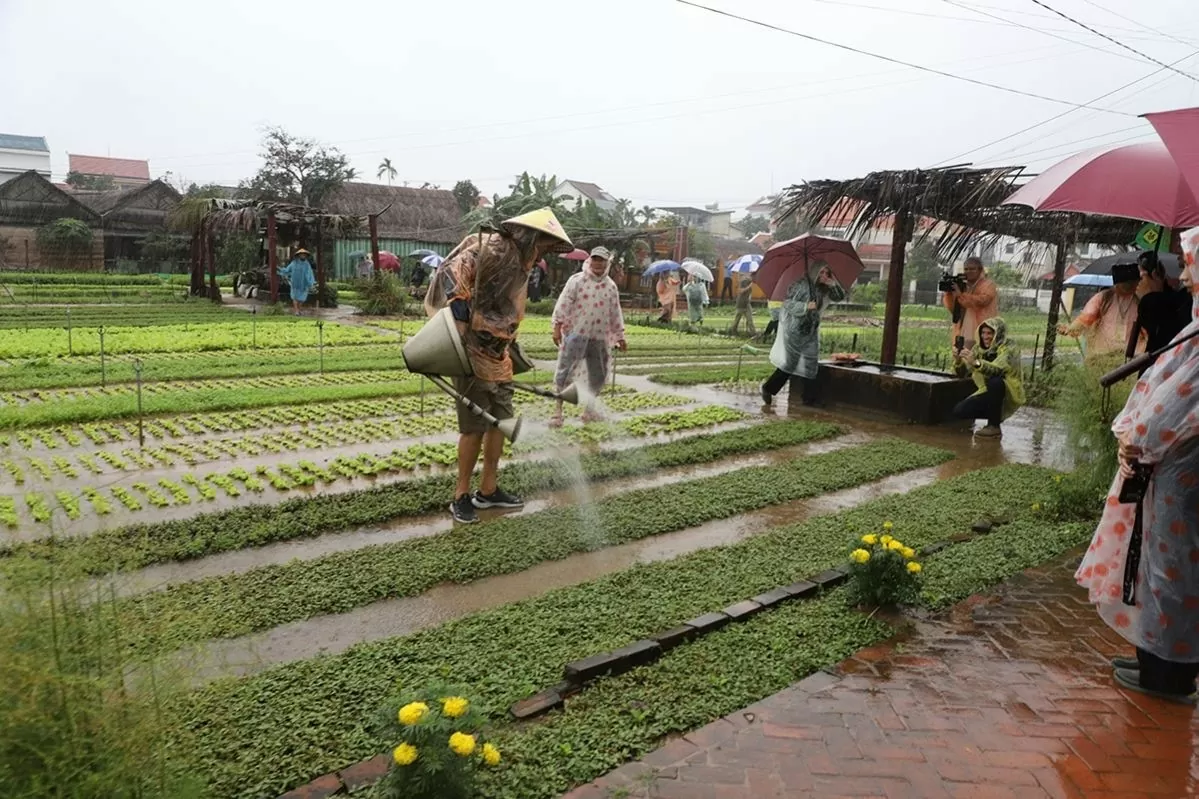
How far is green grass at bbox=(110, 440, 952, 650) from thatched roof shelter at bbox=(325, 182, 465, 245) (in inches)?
1269

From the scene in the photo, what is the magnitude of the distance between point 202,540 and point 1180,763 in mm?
4990

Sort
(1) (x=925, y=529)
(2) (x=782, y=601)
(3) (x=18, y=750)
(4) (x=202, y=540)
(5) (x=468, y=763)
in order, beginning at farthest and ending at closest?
(1) (x=925, y=529) → (4) (x=202, y=540) → (2) (x=782, y=601) → (5) (x=468, y=763) → (3) (x=18, y=750)

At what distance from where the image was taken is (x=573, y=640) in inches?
148

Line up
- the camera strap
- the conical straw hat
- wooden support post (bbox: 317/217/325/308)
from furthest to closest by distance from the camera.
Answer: wooden support post (bbox: 317/217/325/308), the conical straw hat, the camera strap

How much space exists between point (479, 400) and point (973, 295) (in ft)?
21.9

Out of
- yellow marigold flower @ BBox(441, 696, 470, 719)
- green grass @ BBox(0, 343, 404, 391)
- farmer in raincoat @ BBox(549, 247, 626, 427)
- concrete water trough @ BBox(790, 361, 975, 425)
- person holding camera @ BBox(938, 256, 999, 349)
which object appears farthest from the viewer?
green grass @ BBox(0, 343, 404, 391)

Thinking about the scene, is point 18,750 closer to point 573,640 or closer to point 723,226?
point 573,640

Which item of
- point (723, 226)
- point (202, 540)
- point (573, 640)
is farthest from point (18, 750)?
point (723, 226)

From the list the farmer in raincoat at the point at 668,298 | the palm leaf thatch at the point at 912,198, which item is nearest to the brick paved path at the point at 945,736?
the palm leaf thatch at the point at 912,198

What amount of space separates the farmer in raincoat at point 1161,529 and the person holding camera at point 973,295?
250 inches

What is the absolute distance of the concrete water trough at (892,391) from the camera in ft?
31.9

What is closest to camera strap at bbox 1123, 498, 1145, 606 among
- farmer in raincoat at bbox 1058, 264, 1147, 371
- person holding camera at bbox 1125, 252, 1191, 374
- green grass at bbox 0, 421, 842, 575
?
person holding camera at bbox 1125, 252, 1191, 374

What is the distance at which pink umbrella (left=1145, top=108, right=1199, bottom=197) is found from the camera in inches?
148

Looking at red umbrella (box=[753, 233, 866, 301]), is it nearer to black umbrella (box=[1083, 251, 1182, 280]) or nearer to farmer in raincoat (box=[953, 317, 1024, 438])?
farmer in raincoat (box=[953, 317, 1024, 438])
